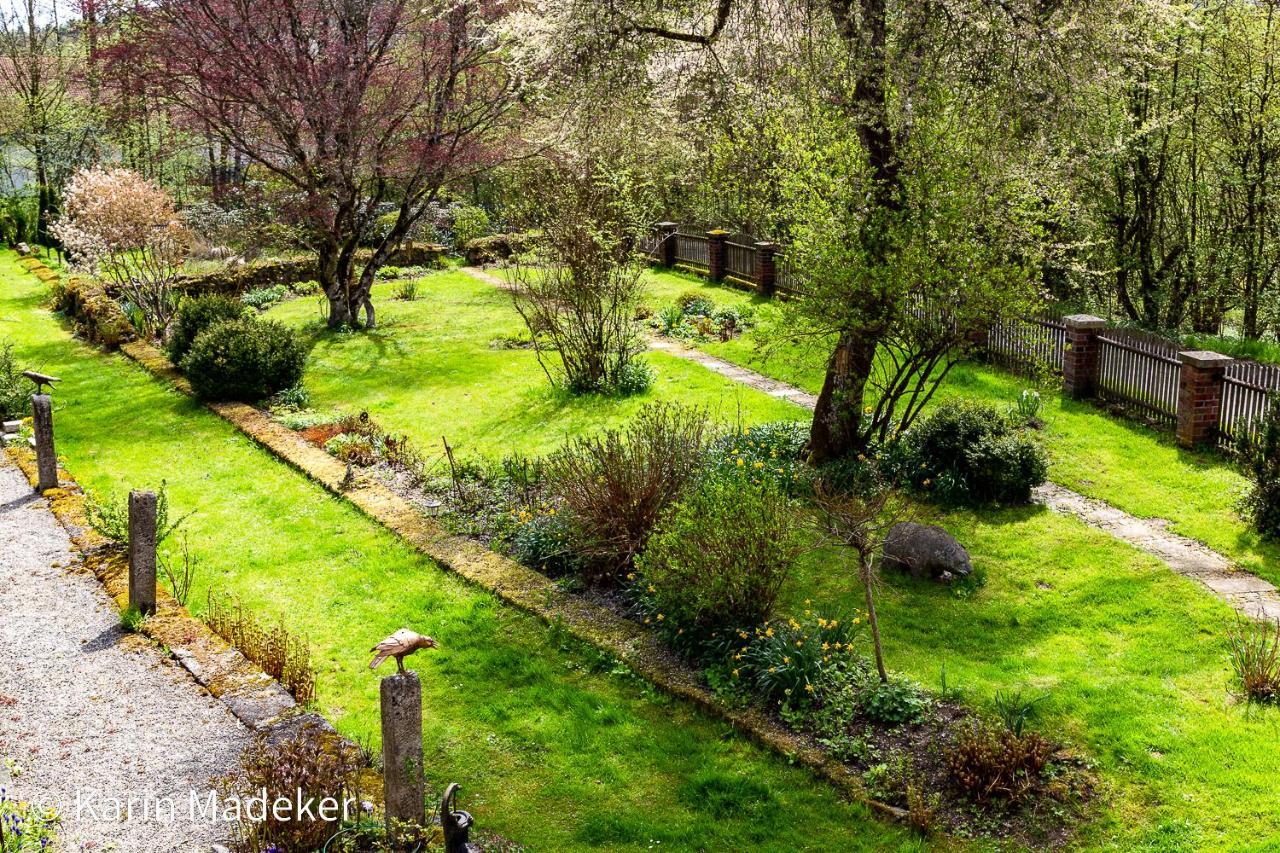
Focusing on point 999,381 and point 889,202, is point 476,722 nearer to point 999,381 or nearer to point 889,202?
point 889,202

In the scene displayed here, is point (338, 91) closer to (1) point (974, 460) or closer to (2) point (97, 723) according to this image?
(1) point (974, 460)

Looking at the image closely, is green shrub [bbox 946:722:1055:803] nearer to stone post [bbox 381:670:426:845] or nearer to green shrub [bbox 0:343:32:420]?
stone post [bbox 381:670:426:845]

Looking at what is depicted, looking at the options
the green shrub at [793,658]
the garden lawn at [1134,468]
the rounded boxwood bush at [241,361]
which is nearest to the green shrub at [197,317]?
the rounded boxwood bush at [241,361]

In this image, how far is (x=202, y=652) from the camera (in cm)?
809

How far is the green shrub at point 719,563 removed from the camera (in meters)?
7.99

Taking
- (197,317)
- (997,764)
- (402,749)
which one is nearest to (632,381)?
(197,317)

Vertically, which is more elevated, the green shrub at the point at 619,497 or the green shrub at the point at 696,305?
the green shrub at the point at 696,305

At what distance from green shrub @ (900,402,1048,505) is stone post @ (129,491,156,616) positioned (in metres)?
7.16

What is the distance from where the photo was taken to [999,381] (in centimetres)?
1549

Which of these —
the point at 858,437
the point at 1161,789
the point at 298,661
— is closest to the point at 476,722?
the point at 298,661

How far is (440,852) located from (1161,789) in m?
4.16

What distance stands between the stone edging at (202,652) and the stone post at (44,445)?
4.40 ft

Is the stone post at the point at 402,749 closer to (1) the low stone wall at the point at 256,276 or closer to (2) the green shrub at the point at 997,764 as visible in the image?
(2) the green shrub at the point at 997,764

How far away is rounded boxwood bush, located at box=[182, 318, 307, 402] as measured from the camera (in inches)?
609
